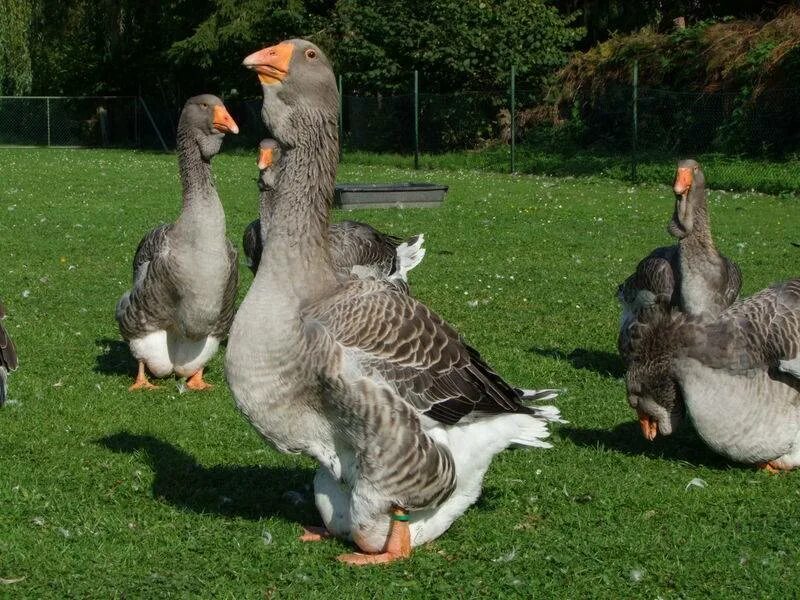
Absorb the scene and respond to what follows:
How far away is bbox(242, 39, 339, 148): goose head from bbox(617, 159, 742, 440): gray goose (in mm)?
2817

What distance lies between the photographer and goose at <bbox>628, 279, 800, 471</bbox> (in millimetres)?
6031

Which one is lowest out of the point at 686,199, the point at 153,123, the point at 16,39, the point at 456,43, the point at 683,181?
the point at 686,199

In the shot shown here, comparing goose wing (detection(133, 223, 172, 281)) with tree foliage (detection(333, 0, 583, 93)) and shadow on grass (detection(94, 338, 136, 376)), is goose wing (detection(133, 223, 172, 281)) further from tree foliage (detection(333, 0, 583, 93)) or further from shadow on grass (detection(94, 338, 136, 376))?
tree foliage (detection(333, 0, 583, 93))

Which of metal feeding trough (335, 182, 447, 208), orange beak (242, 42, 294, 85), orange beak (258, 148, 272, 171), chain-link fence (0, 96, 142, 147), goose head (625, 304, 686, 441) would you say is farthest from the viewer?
chain-link fence (0, 96, 142, 147)

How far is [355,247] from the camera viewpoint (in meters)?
9.24

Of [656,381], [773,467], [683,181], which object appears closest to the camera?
[773,467]

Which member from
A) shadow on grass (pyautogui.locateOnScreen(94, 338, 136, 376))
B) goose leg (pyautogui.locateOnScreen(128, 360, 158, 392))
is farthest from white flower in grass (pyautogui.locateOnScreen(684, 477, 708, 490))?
shadow on grass (pyautogui.locateOnScreen(94, 338, 136, 376))

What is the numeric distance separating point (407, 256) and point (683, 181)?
3.22 m

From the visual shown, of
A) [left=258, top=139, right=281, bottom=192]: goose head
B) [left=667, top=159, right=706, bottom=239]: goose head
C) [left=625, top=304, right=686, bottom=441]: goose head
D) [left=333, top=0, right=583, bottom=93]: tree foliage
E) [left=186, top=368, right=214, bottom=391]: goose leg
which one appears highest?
[left=333, top=0, right=583, bottom=93]: tree foliage

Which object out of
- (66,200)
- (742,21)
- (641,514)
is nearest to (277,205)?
(641,514)

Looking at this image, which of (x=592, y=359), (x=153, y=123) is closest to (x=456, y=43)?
(x=153, y=123)

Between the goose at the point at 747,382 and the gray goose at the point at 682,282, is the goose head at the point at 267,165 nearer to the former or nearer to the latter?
the gray goose at the point at 682,282

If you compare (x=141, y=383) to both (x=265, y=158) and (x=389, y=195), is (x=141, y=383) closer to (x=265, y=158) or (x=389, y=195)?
(x=265, y=158)

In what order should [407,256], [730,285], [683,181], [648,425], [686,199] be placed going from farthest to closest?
[407,256], [730,285], [683,181], [686,199], [648,425]
